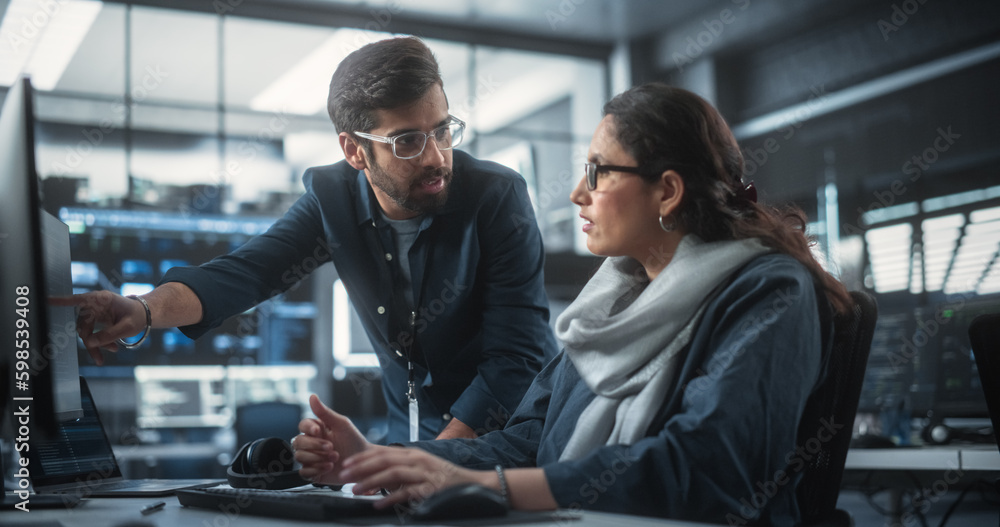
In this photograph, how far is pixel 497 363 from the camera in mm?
1781

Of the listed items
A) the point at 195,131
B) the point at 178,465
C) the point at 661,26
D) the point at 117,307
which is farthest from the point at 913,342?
the point at 195,131

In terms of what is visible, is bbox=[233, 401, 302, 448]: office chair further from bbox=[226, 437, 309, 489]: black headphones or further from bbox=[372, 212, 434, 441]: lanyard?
bbox=[226, 437, 309, 489]: black headphones

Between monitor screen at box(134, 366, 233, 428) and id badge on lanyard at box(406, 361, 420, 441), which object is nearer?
id badge on lanyard at box(406, 361, 420, 441)

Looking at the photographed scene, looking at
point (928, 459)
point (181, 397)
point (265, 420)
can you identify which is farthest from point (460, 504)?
point (181, 397)

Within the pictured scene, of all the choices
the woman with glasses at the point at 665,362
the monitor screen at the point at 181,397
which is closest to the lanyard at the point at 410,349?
the woman with glasses at the point at 665,362

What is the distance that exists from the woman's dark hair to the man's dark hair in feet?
2.04

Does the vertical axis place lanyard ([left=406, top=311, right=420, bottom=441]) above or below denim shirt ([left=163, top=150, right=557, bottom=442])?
below

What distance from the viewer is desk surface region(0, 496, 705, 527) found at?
2.89 feet

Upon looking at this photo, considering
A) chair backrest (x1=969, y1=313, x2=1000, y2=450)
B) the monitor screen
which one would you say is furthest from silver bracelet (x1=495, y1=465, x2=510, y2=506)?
the monitor screen

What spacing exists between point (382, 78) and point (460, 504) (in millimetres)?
1187

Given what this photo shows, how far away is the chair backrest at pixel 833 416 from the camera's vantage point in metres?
1.19

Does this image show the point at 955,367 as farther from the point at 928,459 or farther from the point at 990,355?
the point at 990,355

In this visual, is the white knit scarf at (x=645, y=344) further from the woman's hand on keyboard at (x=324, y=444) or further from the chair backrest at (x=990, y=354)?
the chair backrest at (x=990, y=354)

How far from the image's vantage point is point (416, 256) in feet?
6.33
